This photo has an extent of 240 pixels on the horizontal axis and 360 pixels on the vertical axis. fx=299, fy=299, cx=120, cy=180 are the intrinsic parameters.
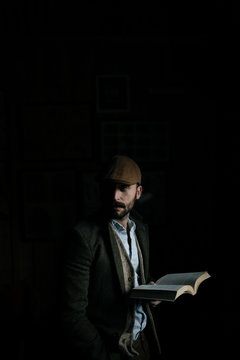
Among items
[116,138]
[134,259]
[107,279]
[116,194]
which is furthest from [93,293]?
[116,138]

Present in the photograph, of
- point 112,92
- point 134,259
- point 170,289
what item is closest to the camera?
point 170,289

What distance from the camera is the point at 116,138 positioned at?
247 cm

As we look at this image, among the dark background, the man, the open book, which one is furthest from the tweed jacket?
the dark background

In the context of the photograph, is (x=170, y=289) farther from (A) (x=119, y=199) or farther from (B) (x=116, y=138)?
(B) (x=116, y=138)

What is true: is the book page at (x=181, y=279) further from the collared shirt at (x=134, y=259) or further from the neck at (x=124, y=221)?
the neck at (x=124, y=221)

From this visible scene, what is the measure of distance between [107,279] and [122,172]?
48 centimetres

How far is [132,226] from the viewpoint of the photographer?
151 centimetres

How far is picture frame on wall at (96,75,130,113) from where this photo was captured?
8.00 feet

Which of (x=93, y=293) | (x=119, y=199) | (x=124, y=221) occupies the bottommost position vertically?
(x=93, y=293)

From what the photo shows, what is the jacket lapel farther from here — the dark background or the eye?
the dark background

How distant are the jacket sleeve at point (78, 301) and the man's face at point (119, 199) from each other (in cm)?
20

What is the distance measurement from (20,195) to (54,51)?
3.97 ft

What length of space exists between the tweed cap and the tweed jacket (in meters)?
0.21

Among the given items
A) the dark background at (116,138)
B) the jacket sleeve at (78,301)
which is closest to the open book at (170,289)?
the jacket sleeve at (78,301)
